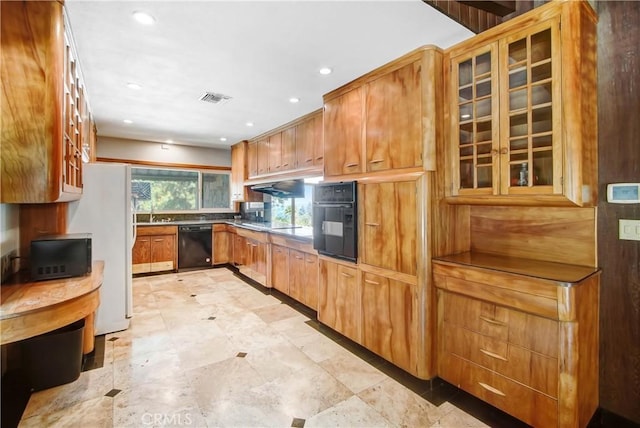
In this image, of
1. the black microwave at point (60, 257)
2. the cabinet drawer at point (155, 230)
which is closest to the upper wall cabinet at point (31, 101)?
the black microwave at point (60, 257)

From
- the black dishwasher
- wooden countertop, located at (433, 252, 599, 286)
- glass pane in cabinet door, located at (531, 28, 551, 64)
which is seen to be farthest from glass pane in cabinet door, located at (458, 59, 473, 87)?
the black dishwasher

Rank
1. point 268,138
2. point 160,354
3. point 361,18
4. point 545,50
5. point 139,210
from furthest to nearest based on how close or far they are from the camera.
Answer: point 139,210 → point 268,138 → point 160,354 → point 361,18 → point 545,50

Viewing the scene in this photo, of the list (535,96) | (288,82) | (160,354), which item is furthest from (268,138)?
(535,96)

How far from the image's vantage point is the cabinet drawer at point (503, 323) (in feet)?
5.40

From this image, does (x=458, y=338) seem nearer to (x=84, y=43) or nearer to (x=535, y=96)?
(x=535, y=96)

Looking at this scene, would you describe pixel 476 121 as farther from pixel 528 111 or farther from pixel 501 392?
pixel 501 392

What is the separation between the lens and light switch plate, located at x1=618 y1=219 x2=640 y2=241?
1.75 m

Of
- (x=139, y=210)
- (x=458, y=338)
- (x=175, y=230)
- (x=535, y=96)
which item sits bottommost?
(x=458, y=338)

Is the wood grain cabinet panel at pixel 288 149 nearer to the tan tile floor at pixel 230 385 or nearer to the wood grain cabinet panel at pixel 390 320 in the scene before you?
the tan tile floor at pixel 230 385

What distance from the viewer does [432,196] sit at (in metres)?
2.17

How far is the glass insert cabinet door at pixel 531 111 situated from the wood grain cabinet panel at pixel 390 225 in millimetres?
626

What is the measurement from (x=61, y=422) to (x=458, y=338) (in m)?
2.56

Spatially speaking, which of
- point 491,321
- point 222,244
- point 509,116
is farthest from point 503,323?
point 222,244

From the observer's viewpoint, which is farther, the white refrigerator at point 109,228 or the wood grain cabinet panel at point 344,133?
the white refrigerator at point 109,228
